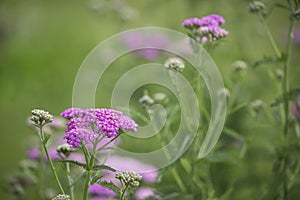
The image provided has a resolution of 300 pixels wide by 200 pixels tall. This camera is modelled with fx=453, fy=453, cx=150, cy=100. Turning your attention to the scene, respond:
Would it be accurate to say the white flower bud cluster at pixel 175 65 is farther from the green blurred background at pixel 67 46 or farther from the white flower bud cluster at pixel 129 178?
the green blurred background at pixel 67 46

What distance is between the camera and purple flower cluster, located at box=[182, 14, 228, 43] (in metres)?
1.55

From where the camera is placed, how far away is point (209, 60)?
166 centimetres

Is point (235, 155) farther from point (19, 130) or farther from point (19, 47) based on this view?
point (19, 47)

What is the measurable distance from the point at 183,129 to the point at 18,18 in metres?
3.29

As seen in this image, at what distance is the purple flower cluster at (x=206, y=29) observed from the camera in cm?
155

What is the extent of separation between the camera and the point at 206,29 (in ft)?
5.04

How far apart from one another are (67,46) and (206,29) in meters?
3.79

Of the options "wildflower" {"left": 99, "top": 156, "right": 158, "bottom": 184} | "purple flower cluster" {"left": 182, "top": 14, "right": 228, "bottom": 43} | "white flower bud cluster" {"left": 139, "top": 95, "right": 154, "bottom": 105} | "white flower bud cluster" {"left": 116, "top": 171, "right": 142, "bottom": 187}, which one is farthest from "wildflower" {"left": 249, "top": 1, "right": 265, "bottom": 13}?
"white flower bud cluster" {"left": 116, "top": 171, "right": 142, "bottom": 187}

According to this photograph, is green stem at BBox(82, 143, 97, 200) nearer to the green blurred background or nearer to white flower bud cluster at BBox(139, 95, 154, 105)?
white flower bud cluster at BBox(139, 95, 154, 105)

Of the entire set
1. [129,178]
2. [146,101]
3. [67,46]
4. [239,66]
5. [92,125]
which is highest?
[67,46]

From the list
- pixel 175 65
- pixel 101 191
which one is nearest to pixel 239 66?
pixel 175 65

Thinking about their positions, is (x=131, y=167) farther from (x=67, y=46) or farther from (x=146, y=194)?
(x=67, y=46)

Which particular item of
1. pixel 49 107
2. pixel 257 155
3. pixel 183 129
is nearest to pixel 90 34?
pixel 49 107

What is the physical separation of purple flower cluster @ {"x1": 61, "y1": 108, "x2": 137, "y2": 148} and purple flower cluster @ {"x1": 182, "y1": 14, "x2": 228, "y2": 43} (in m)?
0.48
